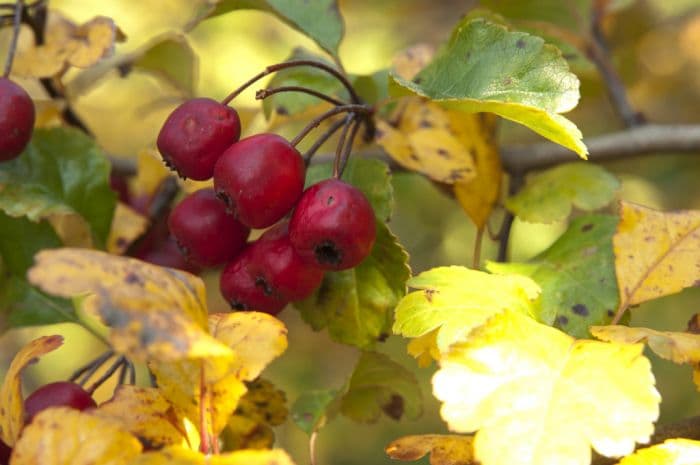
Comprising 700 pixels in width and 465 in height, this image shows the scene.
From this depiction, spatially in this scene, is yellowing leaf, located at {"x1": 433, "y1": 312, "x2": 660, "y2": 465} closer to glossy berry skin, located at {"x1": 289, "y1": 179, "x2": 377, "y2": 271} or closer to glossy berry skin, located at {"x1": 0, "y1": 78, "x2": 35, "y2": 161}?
glossy berry skin, located at {"x1": 289, "y1": 179, "x2": 377, "y2": 271}

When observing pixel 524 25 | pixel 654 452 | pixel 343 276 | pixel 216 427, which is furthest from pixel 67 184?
pixel 654 452

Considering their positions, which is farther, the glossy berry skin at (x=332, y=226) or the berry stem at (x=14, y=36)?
the berry stem at (x=14, y=36)

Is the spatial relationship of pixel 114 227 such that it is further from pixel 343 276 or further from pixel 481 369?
pixel 481 369

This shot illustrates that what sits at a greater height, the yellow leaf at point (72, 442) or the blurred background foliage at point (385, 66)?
the yellow leaf at point (72, 442)

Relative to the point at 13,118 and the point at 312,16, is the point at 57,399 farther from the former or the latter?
the point at 312,16

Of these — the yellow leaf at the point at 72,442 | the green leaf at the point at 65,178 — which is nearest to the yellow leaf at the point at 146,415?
the yellow leaf at the point at 72,442

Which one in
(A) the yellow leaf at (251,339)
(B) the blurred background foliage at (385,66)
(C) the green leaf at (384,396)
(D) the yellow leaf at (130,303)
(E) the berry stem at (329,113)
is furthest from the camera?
(B) the blurred background foliage at (385,66)

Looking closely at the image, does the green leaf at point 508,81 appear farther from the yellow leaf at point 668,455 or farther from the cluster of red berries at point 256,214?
the yellow leaf at point 668,455
